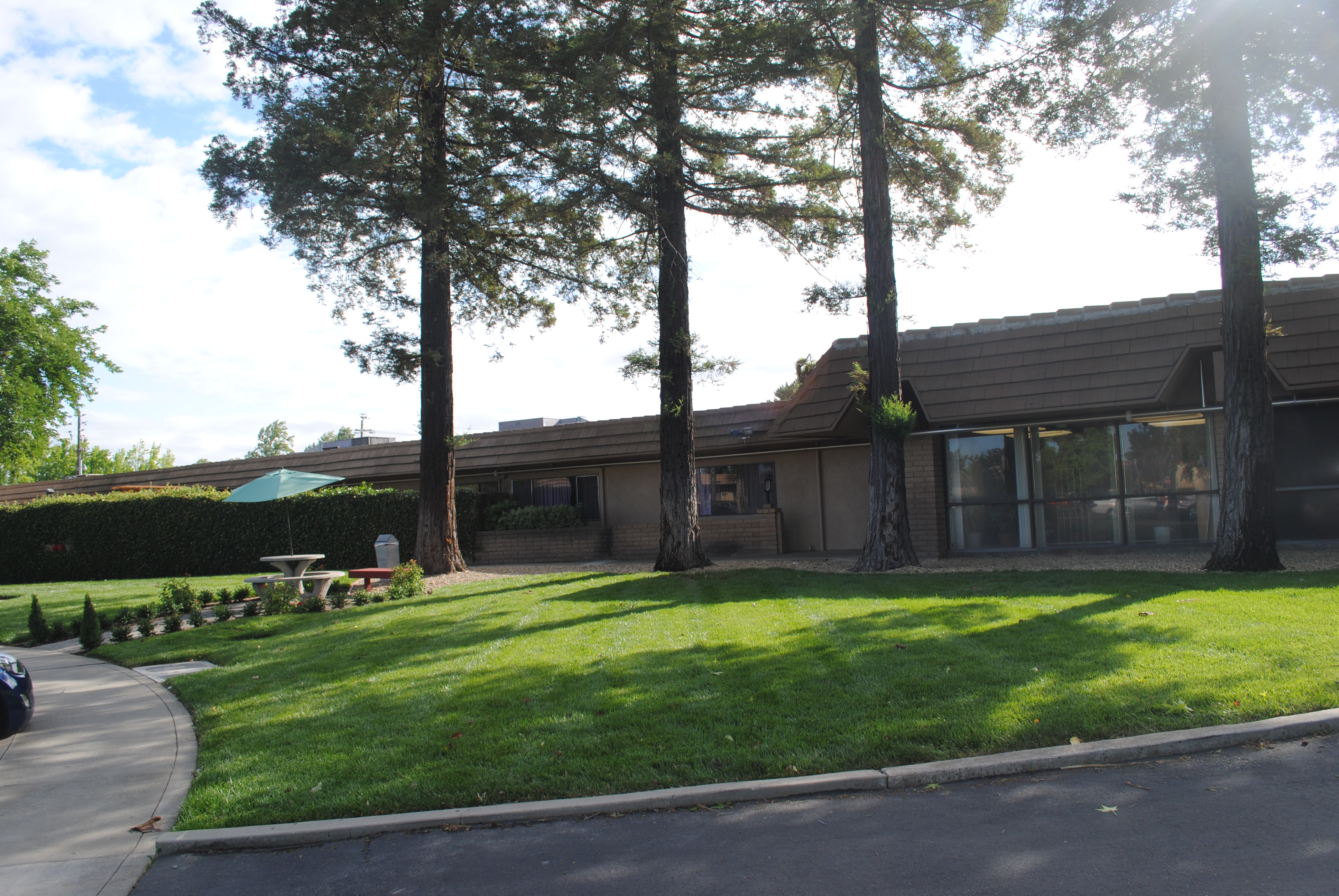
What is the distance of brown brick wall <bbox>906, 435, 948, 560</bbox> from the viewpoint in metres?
16.5

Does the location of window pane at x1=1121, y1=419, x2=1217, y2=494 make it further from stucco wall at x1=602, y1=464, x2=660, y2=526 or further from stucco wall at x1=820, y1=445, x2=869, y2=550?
stucco wall at x1=602, y1=464, x2=660, y2=526

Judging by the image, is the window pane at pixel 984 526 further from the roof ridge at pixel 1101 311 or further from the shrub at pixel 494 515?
the shrub at pixel 494 515

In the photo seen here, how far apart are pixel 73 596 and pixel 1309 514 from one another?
24.1 metres

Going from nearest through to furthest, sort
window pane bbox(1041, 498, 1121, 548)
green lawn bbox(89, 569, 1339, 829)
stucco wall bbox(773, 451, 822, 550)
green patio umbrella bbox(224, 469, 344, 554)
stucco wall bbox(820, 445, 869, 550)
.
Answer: green lawn bbox(89, 569, 1339, 829), green patio umbrella bbox(224, 469, 344, 554), window pane bbox(1041, 498, 1121, 548), stucco wall bbox(820, 445, 869, 550), stucco wall bbox(773, 451, 822, 550)

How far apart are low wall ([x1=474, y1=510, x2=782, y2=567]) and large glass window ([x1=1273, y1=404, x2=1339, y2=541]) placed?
9636 millimetres

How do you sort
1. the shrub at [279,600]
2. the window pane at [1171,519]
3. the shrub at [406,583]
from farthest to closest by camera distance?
the window pane at [1171,519], the shrub at [406,583], the shrub at [279,600]

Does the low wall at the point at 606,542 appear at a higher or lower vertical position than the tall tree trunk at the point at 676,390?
lower

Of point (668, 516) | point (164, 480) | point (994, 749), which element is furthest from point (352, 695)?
point (164, 480)

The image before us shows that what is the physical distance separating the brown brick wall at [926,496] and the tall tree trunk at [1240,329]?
491 cm

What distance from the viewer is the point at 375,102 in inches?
559

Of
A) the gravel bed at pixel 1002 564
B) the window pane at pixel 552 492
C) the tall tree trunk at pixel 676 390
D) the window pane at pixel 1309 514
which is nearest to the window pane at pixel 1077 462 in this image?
the gravel bed at pixel 1002 564

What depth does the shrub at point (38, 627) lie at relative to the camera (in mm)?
11469

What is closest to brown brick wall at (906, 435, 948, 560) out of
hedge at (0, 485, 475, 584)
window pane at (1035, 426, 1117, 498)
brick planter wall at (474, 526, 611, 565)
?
window pane at (1035, 426, 1117, 498)

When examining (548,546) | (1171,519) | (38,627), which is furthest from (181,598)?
(1171,519)
